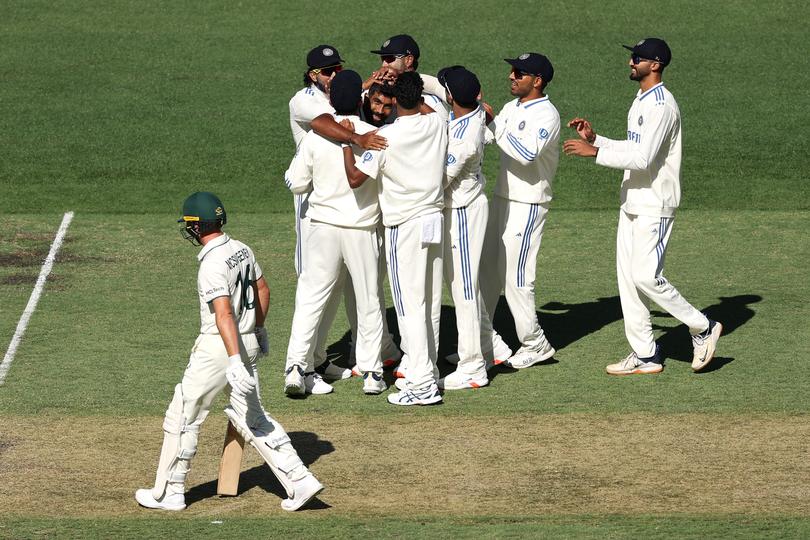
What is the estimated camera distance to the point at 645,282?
984cm

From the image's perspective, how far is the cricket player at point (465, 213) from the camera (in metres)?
9.50

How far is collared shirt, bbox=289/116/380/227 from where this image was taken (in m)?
9.30

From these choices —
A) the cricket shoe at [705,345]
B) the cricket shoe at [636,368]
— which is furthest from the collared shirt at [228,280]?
the cricket shoe at [705,345]

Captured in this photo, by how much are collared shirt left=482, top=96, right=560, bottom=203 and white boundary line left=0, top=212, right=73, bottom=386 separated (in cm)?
418

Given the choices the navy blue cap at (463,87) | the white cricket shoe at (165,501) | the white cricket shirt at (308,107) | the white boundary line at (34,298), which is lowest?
the white boundary line at (34,298)

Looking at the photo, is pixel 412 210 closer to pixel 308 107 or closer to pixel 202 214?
pixel 308 107

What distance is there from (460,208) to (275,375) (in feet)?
6.62

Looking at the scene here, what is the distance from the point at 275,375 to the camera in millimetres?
10188

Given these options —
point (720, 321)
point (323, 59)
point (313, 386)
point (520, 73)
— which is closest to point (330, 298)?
point (313, 386)

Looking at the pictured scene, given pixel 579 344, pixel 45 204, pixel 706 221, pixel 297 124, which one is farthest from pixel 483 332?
pixel 45 204

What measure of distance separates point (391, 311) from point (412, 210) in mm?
2970

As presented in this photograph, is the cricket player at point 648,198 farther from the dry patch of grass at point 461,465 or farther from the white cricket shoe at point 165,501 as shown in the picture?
the white cricket shoe at point 165,501

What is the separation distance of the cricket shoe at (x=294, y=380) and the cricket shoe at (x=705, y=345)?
10.1ft

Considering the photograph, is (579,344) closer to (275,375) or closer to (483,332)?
(483,332)
